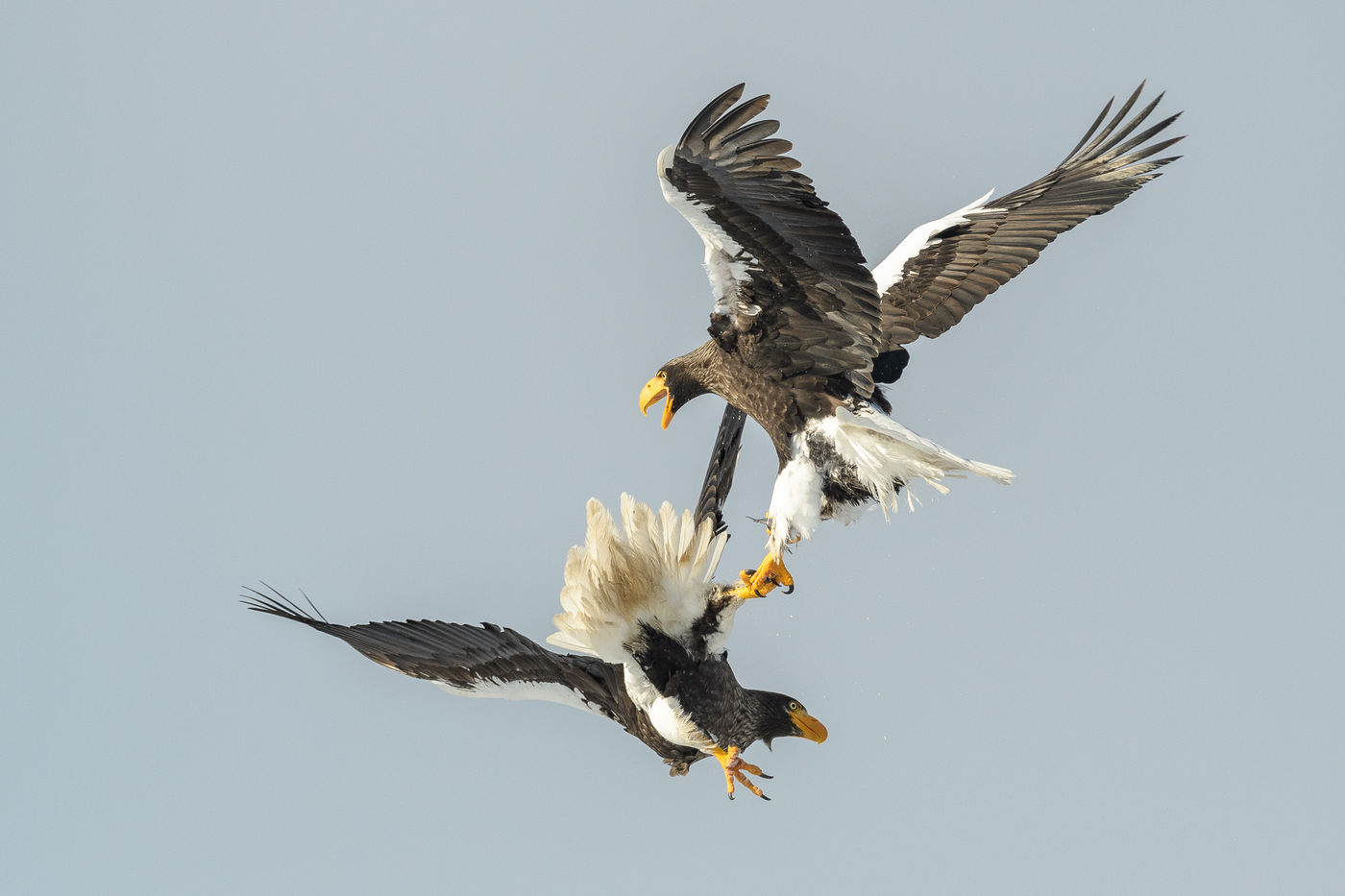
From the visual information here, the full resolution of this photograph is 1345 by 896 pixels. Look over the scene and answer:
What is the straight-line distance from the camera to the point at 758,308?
6.69 meters

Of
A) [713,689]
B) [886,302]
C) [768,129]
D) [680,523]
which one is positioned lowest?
[713,689]

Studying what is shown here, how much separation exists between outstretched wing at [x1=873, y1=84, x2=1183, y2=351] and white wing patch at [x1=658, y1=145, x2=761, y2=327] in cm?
130

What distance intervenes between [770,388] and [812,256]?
0.84 metres

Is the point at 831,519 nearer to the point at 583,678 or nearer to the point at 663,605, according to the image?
the point at 663,605

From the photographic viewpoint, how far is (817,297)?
6.59m

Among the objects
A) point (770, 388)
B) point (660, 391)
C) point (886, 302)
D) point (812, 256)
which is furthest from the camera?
point (886, 302)

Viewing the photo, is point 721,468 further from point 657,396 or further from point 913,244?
point 913,244

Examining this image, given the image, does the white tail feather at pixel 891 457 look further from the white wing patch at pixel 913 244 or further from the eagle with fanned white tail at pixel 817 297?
the white wing patch at pixel 913 244

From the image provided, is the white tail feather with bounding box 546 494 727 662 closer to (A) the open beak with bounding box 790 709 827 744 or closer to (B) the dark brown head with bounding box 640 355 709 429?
(B) the dark brown head with bounding box 640 355 709 429

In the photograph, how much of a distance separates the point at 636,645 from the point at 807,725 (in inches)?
48.1

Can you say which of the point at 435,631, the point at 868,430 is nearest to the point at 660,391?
the point at 868,430

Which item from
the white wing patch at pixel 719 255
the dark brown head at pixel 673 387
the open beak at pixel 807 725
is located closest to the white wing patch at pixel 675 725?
the open beak at pixel 807 725

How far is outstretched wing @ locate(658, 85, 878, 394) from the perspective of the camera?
18.7 feet

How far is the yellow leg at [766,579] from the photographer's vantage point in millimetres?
7035
